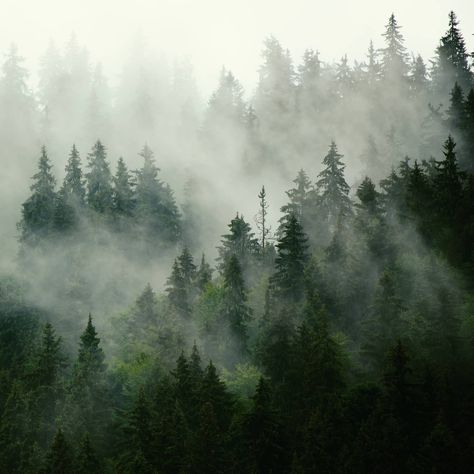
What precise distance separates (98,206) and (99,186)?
9.16 ft

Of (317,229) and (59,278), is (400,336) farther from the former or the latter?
(59,278)

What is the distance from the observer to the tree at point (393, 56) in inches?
3812

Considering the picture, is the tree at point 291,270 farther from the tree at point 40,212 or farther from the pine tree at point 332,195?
the tree at point 40,212

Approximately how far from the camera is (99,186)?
7862 cm

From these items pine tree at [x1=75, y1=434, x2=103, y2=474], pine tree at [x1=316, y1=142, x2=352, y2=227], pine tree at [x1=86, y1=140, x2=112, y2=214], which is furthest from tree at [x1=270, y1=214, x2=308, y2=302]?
pine tree at [x1=86, y1=140, x2=112, y2=214]

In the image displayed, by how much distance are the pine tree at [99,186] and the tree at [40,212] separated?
4.58 meters

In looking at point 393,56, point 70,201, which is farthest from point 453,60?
point 70,201

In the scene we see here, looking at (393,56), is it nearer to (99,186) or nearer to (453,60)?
(453,60)

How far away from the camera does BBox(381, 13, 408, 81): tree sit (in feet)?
318

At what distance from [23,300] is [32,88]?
49.5m

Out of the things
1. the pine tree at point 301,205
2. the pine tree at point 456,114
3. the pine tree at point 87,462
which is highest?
the pine tree at point 456,114

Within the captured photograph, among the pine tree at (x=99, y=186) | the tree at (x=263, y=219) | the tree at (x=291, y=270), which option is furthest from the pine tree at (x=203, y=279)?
the pine tree at (x=99, y=186)

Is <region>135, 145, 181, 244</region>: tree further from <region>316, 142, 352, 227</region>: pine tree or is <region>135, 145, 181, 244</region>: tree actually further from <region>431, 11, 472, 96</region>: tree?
<region>431, 11, 472, 96</region>: tree

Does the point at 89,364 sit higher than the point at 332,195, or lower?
lower
